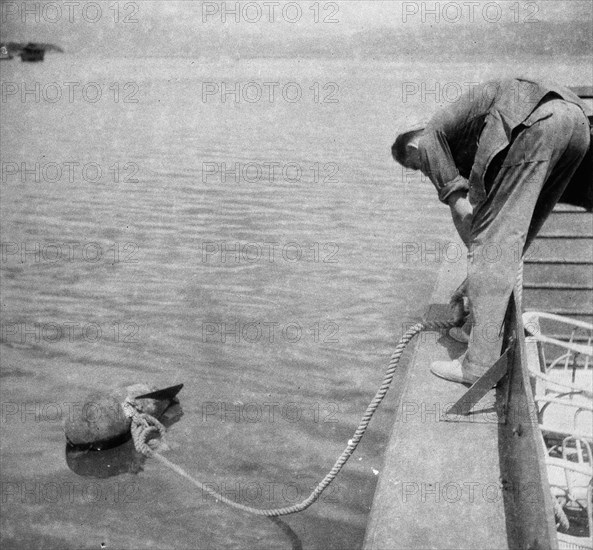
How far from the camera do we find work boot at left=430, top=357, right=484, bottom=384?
398 centimetres

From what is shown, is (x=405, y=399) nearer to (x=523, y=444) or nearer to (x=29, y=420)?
(x=523, y=444)

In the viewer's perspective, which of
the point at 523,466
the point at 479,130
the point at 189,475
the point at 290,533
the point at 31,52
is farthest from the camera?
the point at 31,52

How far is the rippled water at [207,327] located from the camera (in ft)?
16.9

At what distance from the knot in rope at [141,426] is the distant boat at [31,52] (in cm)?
7959

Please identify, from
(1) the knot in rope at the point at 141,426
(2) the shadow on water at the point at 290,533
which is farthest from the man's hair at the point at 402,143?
(1) the knot in rope at the point at 141,426

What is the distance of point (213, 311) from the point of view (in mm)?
9148

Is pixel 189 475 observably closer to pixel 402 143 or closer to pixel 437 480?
pixel 437 480

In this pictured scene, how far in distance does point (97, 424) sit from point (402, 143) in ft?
11.3

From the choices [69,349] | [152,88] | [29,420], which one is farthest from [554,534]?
[152,88]

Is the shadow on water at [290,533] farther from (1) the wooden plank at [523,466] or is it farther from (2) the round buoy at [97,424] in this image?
(1) the wooden plank at [523,466]

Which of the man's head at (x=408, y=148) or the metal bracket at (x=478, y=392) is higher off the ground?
the man's head at (x=408, y=148)

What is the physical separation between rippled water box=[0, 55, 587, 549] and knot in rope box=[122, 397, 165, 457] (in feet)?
0.56

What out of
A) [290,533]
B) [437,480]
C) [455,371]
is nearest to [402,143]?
[455,371]

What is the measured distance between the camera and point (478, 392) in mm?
3730
